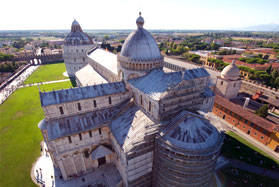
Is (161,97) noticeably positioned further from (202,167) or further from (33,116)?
(33,116)

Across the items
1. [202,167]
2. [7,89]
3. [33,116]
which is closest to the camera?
[202,167]

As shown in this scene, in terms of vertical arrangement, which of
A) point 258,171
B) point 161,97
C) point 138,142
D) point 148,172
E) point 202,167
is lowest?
point 258,171

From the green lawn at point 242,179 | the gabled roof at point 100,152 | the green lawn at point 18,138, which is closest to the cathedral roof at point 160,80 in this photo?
the gabled roof at point 100,152

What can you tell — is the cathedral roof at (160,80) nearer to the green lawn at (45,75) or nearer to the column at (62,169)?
the column at (62,169)

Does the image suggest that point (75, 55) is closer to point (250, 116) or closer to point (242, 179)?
point (250, 116)

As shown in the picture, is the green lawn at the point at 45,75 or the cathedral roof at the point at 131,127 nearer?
the cathedral roof at the point at 131,127

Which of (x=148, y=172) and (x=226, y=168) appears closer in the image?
(x=148, y=172)

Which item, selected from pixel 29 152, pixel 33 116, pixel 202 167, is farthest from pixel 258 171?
pixel 33 116
